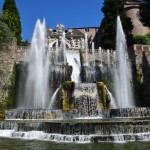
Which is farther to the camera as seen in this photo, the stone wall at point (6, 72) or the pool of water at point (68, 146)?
the stone wall at point (6, 72)

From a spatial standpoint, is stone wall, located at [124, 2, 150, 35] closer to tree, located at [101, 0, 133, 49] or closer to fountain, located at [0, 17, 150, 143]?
tree, located at [101, 0, 133, 49]

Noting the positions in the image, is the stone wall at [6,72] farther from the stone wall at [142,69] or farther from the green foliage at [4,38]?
the stone wall at [142,69]

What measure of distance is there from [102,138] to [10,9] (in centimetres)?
2734

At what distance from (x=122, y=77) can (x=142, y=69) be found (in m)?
2.29

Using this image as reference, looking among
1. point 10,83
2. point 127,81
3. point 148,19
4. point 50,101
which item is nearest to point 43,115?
point 50,101

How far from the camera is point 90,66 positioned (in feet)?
85.5

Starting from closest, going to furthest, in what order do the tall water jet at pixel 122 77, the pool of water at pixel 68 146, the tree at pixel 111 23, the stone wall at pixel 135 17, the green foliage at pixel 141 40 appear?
1. the pool of water at pixel 68 146
2. the tall water jet at pixel 122 77
3. the tree at pixel 111 23
4. the green foliage at pixel 141 40
5. the stone wall at pixel 135 17

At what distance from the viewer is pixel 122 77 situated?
24781 mm

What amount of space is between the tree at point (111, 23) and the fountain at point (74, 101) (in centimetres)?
490

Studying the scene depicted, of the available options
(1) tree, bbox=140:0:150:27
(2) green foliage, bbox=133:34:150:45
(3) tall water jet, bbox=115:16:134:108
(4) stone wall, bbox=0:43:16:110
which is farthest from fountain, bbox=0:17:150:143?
(2) green foliage, bbox=133:34:150:45

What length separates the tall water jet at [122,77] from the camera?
23.2 meters

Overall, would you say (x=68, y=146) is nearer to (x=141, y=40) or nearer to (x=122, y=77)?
(x=122, y=77)

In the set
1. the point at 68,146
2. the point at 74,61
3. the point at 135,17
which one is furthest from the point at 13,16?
the point at 68,146

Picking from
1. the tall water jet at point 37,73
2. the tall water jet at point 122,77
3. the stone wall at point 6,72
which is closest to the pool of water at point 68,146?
the tall water jet at point 37,73
